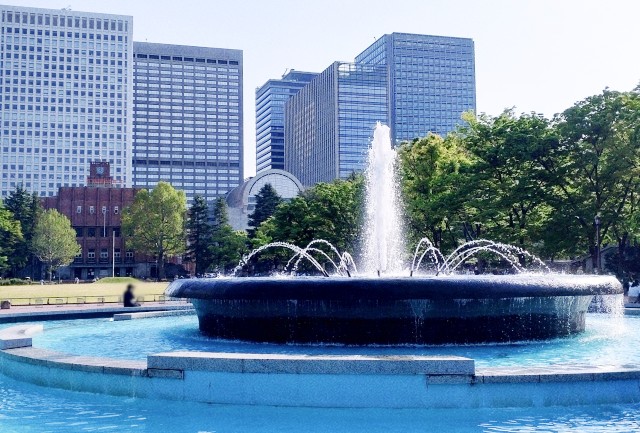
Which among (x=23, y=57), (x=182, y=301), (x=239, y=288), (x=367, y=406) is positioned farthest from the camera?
(x=23, y=57)

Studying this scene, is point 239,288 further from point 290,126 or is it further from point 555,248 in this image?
point 290,126

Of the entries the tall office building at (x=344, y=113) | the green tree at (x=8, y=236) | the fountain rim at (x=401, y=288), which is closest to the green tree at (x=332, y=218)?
the fountain rim at (x=401, y=288)

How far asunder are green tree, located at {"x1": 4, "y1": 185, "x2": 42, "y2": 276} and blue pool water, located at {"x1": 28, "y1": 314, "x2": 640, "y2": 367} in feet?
225

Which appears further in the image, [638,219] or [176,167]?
[176,167]

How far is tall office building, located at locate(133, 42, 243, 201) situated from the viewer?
Answer: 184875 mm

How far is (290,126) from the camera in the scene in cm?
19600

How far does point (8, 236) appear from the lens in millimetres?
76562

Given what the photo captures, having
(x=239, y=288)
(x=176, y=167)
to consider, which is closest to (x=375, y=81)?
(x=176, y=167)

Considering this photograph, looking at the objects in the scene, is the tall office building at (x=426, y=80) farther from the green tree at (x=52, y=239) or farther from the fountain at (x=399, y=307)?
the fountain at (x=399, y=307)

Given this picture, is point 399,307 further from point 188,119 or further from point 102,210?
point 188,119

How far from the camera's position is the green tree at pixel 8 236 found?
2901 inches

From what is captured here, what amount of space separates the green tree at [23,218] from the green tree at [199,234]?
1976 cm

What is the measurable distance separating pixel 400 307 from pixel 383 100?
153502 mm

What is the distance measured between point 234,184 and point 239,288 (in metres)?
176
